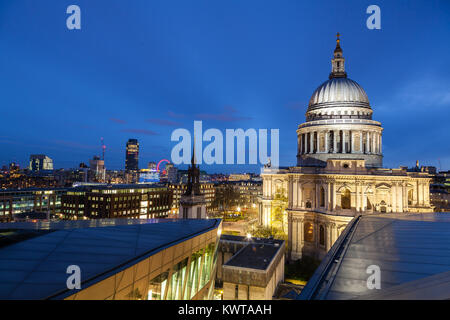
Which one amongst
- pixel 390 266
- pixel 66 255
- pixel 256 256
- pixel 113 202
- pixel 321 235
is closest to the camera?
pixel 66 255

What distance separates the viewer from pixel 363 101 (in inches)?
2299

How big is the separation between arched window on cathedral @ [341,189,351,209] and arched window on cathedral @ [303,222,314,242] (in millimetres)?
7305

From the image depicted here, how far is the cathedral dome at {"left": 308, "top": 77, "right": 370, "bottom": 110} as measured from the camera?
58094 millimetres

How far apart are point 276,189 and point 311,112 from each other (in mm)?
20646

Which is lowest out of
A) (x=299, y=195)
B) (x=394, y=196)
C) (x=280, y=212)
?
(x=280, y=212)

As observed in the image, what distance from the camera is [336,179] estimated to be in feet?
147

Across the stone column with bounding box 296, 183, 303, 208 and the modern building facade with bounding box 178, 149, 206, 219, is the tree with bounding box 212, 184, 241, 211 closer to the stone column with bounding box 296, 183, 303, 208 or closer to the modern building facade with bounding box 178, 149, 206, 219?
the stone column with bounding box 296, 183, 303, 208

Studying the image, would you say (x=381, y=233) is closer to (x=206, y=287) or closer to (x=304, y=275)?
(x=206, y=287)

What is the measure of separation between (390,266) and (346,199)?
126 ft

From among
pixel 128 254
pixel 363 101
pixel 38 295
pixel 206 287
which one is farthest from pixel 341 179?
pixel 38 295

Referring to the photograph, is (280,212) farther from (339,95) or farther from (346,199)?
(339,95)

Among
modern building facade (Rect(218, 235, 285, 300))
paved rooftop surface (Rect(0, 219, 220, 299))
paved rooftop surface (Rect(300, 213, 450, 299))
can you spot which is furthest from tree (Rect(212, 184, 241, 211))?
paved rooftop surface (Rect(0, 219, 220, 299))

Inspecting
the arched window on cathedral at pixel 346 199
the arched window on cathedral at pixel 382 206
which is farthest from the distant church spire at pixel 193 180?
the arched window on cathedral at pixel 382 206

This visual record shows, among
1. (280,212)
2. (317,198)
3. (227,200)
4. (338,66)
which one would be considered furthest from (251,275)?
(227,200)
